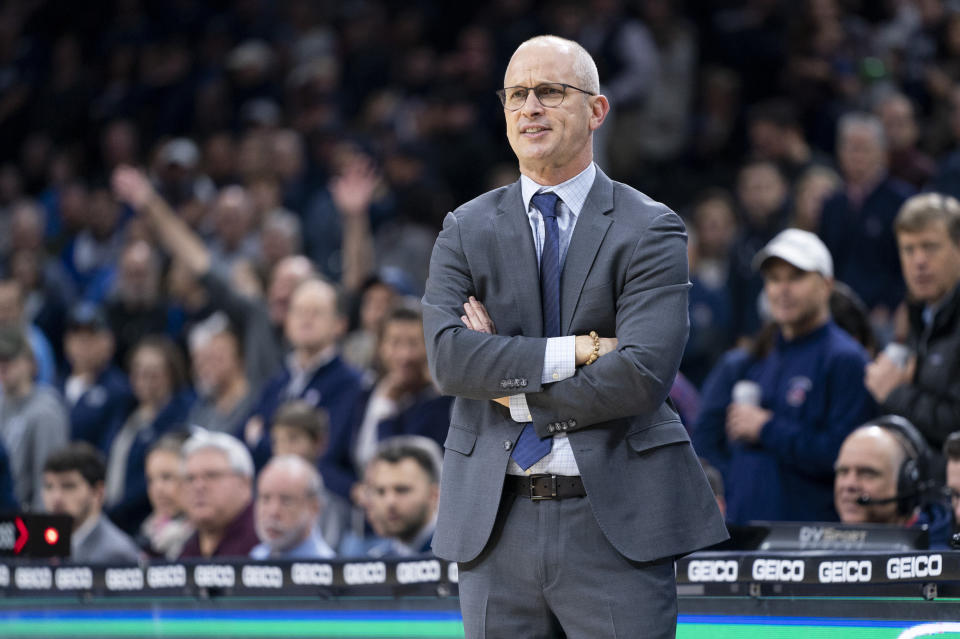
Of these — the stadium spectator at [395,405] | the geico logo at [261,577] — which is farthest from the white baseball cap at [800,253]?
the geico logo at [261,577]

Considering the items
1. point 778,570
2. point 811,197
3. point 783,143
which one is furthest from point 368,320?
point 778,570

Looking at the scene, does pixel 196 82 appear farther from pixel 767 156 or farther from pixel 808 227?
pixel 808 227

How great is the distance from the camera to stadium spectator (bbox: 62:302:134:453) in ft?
27.9

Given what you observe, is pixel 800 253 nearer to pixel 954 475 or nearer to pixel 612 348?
pixel 954 475

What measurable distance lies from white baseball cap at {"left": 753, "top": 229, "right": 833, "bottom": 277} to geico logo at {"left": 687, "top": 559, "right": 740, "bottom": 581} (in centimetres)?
187

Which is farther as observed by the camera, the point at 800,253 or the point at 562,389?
the point at 800,253

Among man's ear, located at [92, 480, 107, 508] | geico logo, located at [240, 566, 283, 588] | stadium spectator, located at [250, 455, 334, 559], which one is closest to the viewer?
geico logo, located at [240, 566, 283, 588]

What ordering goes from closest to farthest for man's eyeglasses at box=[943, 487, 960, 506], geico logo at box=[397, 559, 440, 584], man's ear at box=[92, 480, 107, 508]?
man's eyeglasses at box=[943, 487, 960, 506]
geico logo at box=[397, 559, 440, 584]
man's ear at box=[92, 480, 107, 508]

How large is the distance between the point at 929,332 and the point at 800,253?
26.5 inches

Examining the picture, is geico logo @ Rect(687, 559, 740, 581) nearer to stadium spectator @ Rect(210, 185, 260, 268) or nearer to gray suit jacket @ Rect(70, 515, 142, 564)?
gray suit jacket @ Rect(70, 515, 142, 564)

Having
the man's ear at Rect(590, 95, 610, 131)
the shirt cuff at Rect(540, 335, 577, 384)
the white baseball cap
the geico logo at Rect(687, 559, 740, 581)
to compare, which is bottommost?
the geico logo at Rect(687, 559, 740, 581)

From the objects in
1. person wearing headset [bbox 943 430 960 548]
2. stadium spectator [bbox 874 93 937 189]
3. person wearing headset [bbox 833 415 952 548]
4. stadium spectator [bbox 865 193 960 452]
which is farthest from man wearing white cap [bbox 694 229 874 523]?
stadium spectator [bbox 874 93 937 189]

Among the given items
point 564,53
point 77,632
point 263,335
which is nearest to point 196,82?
point 263,335

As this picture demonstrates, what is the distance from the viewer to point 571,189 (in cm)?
319
